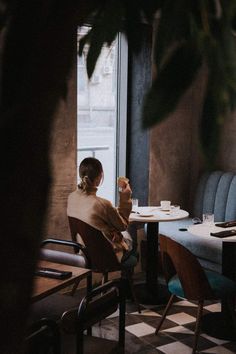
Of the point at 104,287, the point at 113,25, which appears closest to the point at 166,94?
the point at 113,25

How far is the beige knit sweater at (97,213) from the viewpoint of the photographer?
3.58 meters

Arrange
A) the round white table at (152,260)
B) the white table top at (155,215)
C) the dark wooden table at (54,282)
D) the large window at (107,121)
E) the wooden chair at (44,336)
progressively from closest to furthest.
→ 1. the wooden chair at (44,336)
2. the dark wooden table at (54,282)
3. the white table top at (155,215)
4. the round white table at (152,260)
5. the large window at (107,121)

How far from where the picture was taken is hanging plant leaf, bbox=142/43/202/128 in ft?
1.51

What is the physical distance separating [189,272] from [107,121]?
2.42m

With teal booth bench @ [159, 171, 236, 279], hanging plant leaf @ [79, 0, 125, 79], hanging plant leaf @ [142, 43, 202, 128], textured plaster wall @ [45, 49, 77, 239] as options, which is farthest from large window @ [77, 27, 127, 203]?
hanging plant leaf @ [142, 43, 202, 128]

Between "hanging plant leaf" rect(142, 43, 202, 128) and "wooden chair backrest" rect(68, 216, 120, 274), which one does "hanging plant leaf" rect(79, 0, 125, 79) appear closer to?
"hanging plant leaf" rect(142, 43, 202, 128)

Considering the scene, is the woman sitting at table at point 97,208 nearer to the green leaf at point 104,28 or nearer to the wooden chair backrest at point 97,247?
the wooden chair backrest at point 97,247

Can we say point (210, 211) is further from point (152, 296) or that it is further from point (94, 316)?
point (94, 316)

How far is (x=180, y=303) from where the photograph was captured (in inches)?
173

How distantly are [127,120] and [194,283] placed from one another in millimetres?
2447

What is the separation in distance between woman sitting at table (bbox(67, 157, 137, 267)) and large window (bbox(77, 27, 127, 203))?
4.17ft

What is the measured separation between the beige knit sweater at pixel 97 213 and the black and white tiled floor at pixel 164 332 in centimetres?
57

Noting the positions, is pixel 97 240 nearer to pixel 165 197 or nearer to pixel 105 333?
pixel 105 333

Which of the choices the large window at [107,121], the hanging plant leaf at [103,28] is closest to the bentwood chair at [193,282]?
the large window at [107,121]
